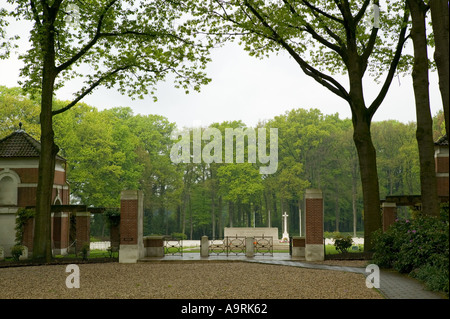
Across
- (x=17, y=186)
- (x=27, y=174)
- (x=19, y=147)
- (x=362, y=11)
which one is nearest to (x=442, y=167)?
(x=362, y=11)

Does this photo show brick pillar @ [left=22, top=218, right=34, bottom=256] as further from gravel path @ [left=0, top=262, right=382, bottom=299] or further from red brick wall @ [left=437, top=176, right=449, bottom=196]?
red brick wall @ [left=437, top=176, right=449, bottom=196]

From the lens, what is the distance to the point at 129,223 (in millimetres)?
22703

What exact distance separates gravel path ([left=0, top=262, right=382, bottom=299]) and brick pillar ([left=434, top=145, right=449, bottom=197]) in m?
18.3

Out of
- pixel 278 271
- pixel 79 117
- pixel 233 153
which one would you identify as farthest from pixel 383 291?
pixel 233 153

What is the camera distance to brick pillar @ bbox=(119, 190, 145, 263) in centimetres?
2242

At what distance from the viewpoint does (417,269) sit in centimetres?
1454

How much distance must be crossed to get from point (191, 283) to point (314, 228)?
9886mm

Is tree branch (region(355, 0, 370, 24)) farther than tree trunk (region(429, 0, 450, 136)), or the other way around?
tree branch (region(355, 0, 370, 24))

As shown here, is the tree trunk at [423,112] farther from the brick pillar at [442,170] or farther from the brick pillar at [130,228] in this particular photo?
the brick pillar at [442,170]

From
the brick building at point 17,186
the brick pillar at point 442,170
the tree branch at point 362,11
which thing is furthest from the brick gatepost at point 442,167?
the brick building at point 17,186

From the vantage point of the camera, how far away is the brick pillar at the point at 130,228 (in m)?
22.4

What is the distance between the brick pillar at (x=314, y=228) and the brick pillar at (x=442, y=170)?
13.5 meters

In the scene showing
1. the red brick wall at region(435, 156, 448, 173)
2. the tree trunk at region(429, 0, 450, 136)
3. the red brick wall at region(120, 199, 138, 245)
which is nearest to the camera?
the tree trunk at region(429, 0, 450, 136)

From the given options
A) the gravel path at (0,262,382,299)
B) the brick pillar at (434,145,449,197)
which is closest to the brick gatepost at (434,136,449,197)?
the brick pillar at (434,145,449,197)
